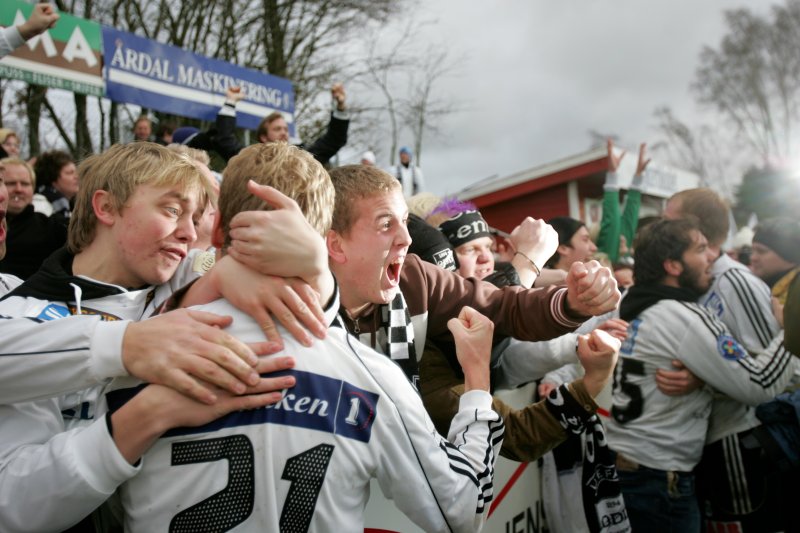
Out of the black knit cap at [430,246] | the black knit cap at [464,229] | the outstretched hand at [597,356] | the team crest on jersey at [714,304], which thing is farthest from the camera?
the team crest on jersey at [714,304]

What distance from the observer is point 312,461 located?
1.36 meters

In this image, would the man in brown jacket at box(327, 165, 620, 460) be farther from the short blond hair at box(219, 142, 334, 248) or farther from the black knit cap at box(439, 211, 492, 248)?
the black knit cap at box(439, 211, 492, 248)

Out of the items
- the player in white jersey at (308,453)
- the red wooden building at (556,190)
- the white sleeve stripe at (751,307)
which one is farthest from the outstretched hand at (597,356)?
the red wooden building at (556,190)

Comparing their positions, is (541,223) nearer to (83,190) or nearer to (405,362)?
(405,362)

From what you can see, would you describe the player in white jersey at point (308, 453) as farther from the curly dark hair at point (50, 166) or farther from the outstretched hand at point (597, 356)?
the curly dark hair at point (50, 166)

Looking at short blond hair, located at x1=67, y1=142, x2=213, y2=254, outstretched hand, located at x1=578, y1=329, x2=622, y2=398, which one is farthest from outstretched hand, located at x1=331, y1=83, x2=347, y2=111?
outstretched hand, located at x1=578, y1=329, x2=622, y2=398

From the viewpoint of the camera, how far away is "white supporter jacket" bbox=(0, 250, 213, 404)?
1361mm

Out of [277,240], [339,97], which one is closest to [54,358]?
[277,240]

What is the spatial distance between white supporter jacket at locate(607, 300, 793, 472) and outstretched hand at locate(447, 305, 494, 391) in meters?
1.85

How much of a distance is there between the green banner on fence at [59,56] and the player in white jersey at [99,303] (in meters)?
5.35

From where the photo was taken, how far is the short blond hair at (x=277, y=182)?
1476mm

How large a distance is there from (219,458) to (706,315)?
9.12ft

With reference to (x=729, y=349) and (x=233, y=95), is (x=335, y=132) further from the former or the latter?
(x=729, y=349)

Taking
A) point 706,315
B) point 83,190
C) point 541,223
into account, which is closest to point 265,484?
point 83,190
